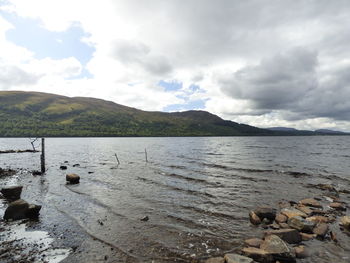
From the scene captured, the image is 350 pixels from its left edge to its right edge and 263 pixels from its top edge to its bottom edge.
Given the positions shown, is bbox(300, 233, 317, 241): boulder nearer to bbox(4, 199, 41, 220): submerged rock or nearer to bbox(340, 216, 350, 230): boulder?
bbox(340, 216, 350, 230): boulder

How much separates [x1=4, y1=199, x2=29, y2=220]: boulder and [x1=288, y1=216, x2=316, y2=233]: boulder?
19.4 m

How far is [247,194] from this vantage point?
73.8 feet

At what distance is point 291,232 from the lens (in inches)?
476

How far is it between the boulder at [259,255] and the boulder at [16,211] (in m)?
15.9

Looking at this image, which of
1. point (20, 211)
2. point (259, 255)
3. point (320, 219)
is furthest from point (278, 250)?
point (20, 211)

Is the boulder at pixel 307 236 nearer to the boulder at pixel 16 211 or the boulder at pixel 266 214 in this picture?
the boulder at pixel 266 214

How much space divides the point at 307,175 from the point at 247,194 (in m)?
18.0

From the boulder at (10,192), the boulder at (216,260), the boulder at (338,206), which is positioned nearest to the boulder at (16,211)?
the boulder at (10,192)

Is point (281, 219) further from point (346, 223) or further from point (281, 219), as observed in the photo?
point (346, 223)

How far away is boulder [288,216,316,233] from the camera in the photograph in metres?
13.0

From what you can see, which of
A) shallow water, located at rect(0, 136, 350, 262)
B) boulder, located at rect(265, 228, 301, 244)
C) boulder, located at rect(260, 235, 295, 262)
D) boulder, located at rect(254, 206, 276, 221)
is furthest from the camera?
boulder, located at rect(254, 206, 276, 221)

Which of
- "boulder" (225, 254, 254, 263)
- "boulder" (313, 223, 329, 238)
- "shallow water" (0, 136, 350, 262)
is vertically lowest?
"shallow water" (0, 136, 350, 262)

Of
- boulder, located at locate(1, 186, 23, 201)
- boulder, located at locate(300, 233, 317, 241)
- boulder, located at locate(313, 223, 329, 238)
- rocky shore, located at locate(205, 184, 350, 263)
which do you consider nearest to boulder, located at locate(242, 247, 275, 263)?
rocky shore, located at locate(205, 184, 350, 263)

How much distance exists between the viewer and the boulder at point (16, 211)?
15.0 metres
